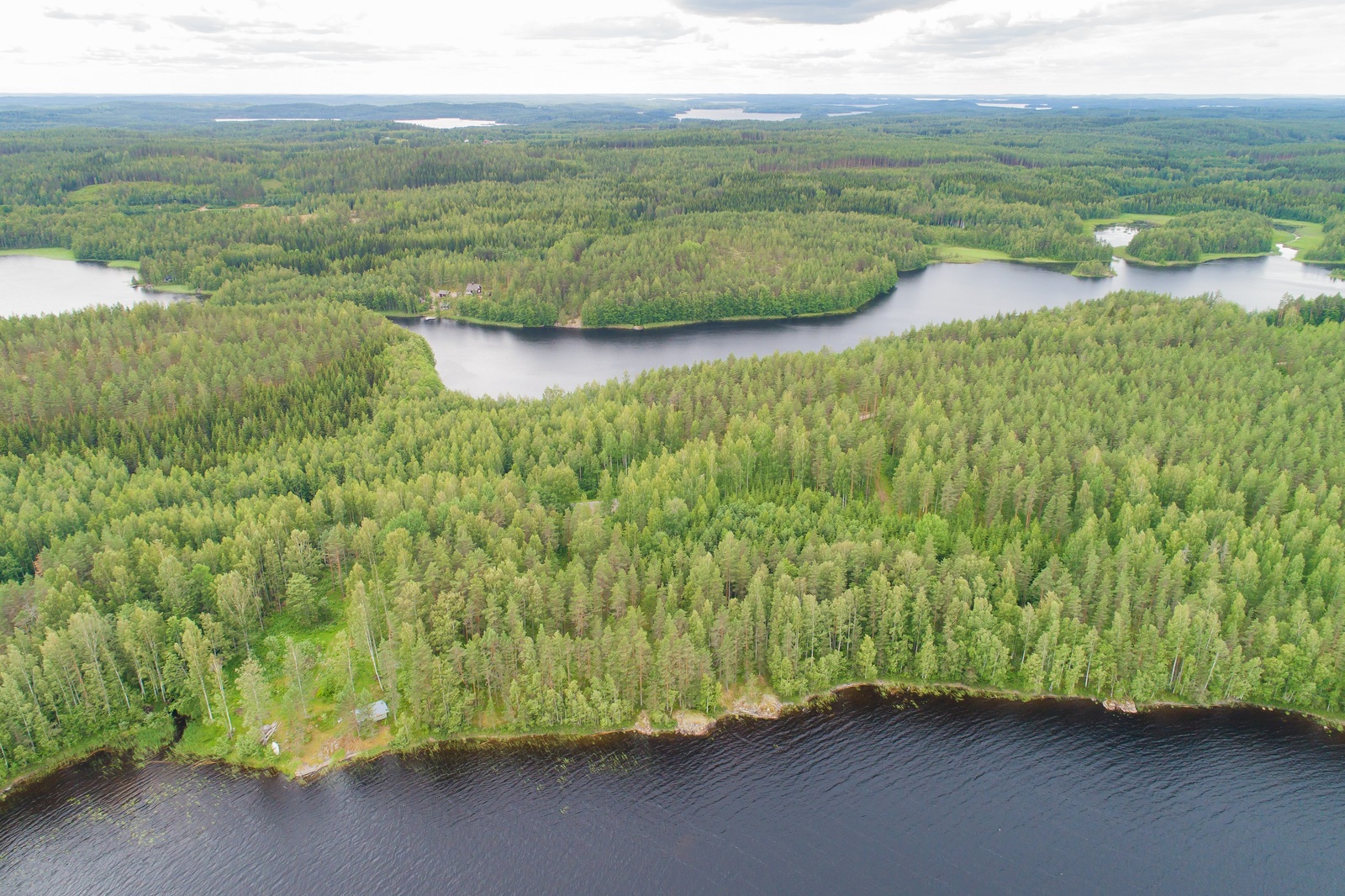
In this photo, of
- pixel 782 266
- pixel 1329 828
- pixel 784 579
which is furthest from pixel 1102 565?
pixel 782 266

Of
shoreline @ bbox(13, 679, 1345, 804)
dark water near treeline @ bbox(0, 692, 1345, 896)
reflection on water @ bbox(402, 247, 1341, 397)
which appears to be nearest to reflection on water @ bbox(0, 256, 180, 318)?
reflection on water @ bbox(402, 247, 1341, 397)

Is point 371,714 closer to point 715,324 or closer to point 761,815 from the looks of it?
point 761,815

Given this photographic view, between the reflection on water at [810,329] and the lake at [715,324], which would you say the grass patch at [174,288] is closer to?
the lake at [715,324]

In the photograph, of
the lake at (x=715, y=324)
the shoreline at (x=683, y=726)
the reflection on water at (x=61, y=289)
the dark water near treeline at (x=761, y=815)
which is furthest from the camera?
the reflection on water at (x=61, y=289)

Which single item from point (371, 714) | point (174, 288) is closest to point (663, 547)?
point (371, 714)

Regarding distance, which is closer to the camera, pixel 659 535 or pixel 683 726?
pixel 683 726

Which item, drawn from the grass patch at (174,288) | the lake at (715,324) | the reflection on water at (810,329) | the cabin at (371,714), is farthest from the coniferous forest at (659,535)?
the grass patch at (174,288)

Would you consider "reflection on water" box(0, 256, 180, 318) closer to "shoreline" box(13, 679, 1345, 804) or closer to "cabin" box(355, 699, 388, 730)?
"shoreline" box(13, 679, 1345, 804)
